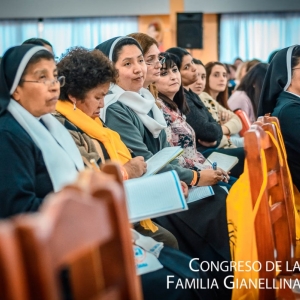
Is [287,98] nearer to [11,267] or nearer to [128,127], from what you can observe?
[128,127]

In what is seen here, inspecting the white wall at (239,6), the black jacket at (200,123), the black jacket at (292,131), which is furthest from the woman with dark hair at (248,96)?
the white wall at (239,6)

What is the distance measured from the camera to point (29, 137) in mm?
1697

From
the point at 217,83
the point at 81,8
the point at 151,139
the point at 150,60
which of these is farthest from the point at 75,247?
the point at 81,8

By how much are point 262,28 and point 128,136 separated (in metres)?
10.1

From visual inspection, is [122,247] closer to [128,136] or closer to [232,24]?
[128,136]

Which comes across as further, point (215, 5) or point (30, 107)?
point (215, 5)

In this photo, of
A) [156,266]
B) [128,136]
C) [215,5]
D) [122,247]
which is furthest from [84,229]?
[215,5]

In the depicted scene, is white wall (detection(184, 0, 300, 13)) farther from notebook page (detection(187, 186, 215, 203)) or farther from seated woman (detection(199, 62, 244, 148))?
notebook page (detection(187, 186, 215, 203))

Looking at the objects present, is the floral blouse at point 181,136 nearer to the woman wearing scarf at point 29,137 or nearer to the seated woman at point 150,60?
the seated woman at point 150,60

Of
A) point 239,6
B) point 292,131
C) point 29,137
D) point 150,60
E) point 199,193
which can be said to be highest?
point 239,6

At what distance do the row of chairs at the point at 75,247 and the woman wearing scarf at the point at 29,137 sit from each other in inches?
28.1

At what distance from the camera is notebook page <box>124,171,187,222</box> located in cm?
162

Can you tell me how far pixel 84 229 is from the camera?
76 cm

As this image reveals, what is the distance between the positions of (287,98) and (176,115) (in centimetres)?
66
